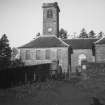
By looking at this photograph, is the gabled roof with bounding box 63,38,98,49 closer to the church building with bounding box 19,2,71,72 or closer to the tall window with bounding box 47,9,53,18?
the church building with bounding box 19,2,71,72

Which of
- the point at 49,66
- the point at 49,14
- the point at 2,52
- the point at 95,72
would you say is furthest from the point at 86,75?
the point at 2,52

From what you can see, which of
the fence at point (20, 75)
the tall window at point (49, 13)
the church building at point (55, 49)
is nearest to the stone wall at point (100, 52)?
the church building at point (55, 49)

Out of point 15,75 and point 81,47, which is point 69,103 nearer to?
point 15,75

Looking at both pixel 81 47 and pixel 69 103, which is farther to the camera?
pixel 81 47

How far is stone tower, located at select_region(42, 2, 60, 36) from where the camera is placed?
34188 millimetres

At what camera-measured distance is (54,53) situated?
2967 centimetres

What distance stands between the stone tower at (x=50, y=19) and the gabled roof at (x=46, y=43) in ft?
6.58

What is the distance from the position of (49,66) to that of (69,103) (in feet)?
49.1

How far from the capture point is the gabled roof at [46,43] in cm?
2984

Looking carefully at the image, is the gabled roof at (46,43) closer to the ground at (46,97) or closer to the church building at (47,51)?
the church building at (47,51)

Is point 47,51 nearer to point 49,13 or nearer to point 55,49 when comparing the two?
point 55,49

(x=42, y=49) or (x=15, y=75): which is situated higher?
(x=42, y=49)

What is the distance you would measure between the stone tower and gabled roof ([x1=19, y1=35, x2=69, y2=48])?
2.01m

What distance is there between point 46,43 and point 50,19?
7.15m
